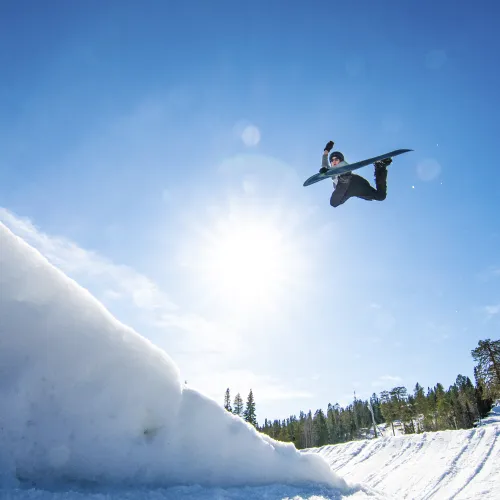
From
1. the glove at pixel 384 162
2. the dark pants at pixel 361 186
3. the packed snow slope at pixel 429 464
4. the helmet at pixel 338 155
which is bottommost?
the packed snow slope at pixel 429 464

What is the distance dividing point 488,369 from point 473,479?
828 inches

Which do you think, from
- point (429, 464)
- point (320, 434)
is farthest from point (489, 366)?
point (320, 434)

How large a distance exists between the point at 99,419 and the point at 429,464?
24.3 m

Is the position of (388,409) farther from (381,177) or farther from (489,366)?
(381,177)

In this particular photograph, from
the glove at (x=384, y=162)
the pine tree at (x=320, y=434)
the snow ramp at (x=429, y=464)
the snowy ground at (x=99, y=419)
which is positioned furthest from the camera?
the pine tree at (x=320, y=434)

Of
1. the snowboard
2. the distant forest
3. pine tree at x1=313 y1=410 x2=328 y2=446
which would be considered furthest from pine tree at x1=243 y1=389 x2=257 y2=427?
the snowboard

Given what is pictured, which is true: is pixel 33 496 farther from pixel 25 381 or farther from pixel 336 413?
pixel 336 413

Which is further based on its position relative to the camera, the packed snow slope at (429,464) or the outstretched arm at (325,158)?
the packed snow slope at (429,464)

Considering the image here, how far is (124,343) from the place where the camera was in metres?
3.66

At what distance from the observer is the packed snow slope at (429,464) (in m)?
16.5

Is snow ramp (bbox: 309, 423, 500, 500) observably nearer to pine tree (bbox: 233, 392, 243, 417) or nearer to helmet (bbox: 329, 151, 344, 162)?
helmet (bbox: 329, 151, 344, 162)

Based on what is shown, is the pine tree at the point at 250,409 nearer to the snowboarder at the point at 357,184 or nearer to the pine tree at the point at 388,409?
the pine tree at the point at 388,409

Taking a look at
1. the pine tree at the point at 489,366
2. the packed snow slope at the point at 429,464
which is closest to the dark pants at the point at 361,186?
the packed snow slope at the point at 429,464

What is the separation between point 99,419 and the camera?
3207 mm
